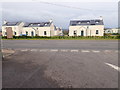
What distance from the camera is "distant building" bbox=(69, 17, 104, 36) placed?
121ft

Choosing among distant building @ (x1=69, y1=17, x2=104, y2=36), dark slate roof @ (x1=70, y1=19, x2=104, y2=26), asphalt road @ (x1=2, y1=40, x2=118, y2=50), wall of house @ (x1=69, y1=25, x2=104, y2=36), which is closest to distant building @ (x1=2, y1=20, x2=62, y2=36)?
distant building @ (x1=69, y1=17, x2=104, y2=36)

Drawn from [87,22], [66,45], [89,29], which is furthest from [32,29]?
[66,45]

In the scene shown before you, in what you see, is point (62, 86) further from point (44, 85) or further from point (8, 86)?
point (8, 86)

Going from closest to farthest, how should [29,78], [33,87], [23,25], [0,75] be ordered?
1. [33,87]
2. [29,78]
3. [0,75]
4. [23,25]

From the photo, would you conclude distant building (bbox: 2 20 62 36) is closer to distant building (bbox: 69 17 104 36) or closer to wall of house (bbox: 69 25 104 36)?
distant building (bbox: 69 17 104 36)

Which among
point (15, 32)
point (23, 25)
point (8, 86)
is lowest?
point (8, 86)

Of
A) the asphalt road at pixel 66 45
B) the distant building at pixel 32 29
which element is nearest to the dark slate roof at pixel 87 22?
the distant building at pixel 32 29

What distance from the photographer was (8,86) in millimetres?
3957

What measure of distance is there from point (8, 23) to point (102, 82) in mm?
49820

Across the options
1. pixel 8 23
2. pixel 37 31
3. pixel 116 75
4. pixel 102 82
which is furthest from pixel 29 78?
pixel 8 23

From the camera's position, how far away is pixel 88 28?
37.7 metres

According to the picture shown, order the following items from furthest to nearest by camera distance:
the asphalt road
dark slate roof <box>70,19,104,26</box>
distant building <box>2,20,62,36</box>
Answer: distant building <box>2,20,62,36</box>, dark slate roof <box>70,19,104,26</box>, the asphalt road

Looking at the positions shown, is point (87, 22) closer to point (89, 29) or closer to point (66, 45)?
point (89, 29)

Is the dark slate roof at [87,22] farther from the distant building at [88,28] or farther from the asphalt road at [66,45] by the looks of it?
the asphalt road at [66,45]
